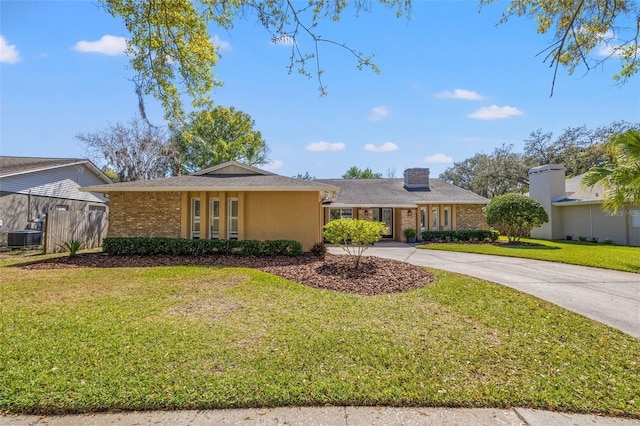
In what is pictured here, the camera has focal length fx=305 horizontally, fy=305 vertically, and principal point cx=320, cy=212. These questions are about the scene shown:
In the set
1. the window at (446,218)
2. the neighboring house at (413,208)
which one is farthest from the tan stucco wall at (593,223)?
the window at (446,218)

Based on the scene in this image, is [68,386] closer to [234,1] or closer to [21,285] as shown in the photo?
[234,1]

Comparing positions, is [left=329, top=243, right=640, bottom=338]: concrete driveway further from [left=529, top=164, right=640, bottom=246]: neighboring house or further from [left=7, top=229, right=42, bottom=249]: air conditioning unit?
[left=7, top=229, right=42, bottom=249]: air conditioning unit

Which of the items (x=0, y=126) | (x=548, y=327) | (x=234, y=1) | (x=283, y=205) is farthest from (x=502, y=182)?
(x=0, y=126)

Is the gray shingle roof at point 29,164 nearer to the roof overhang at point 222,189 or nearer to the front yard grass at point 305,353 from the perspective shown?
the roof overhang at point 222,189

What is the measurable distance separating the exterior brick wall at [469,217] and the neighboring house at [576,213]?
5.36 m

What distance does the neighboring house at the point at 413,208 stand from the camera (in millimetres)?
19766

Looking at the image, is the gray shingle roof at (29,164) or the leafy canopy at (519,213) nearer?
the gray shingle roof at (29,164)

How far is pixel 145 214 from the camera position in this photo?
12984 mm

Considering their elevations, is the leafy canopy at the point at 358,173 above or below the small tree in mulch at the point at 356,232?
above

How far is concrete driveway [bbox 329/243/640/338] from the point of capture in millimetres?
5480

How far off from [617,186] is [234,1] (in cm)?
1068

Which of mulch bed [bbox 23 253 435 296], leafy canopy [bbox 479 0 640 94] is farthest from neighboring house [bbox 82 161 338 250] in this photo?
leafy canopy [bbox 479 0 640 94]

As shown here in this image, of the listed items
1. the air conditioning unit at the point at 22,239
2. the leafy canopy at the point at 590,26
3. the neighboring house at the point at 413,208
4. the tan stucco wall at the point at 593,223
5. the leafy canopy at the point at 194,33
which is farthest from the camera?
the neighboring house at the point at 413,208

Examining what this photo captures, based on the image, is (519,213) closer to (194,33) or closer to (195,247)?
→ (195,247)
